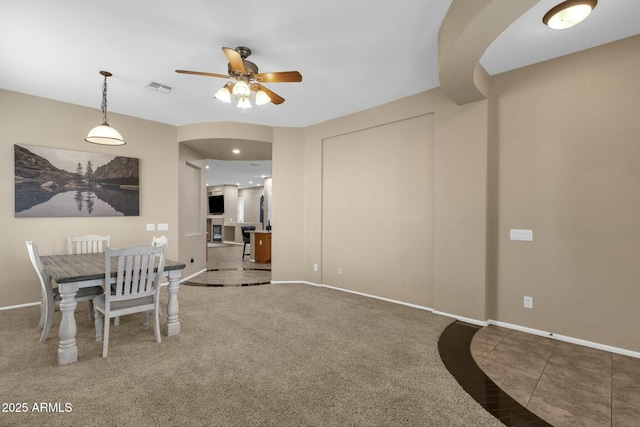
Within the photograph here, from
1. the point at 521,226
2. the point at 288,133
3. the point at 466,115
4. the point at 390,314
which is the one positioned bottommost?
the point at 390,314

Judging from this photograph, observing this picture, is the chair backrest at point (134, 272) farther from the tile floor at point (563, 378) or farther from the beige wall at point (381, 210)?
the tile floor at point (563, 378)

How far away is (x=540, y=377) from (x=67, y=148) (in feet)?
21.0

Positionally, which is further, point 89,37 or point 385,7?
point 89,37

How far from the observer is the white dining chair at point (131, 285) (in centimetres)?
266

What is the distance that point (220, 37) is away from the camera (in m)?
2.80

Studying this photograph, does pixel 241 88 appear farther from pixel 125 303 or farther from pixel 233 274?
pixel 233 274

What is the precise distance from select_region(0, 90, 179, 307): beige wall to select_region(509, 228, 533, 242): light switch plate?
17.5 feet

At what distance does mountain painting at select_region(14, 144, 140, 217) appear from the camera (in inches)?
163

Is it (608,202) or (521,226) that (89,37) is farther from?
(608,202)

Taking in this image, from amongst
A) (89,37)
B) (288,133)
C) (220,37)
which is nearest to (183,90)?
(89,37)

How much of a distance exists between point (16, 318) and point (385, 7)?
5.35m

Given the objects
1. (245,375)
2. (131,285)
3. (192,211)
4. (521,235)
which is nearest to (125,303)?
(131,285)

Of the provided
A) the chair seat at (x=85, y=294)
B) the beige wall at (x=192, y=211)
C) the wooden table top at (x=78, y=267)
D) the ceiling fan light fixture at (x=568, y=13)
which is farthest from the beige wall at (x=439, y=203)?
the chair seat at (x=85, y=294)

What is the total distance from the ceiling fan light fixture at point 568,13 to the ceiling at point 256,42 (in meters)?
0.07
